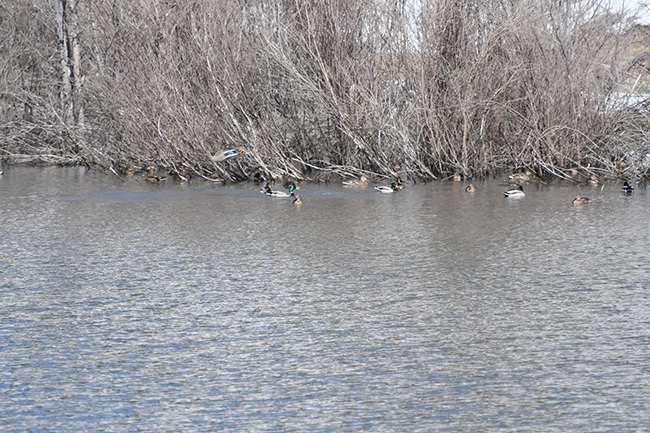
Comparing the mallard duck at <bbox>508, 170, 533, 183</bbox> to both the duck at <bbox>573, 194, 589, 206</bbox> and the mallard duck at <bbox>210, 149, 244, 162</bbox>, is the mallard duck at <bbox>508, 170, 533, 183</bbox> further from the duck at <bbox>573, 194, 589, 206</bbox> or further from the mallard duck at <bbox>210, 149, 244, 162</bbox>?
the mallard duck at <bbox>210, 149, 244, 162</bbox>

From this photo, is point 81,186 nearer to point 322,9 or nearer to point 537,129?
point 322,9

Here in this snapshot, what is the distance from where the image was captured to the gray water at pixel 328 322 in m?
7.13

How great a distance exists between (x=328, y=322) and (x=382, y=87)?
1444 centimetres

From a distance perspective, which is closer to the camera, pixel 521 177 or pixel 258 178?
pixel 521 177

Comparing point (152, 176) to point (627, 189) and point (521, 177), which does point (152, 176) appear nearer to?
point (521, 177)

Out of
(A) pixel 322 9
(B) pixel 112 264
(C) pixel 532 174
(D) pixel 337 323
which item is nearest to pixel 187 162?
(A) pixel 322 9

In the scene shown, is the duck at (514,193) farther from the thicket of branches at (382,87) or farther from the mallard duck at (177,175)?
the mallard duck at (177,175)

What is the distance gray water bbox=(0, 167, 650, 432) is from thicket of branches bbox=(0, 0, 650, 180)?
5609 mm

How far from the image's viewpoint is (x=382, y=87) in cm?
2339

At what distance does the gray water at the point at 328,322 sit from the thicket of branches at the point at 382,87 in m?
5.61

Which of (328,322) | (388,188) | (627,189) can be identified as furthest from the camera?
(388,188)

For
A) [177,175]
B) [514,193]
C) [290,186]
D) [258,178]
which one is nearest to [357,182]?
[290,186]

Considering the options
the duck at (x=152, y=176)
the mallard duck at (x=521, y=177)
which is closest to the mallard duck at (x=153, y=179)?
the duck at (x=152, y=176)

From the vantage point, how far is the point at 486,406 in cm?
712
